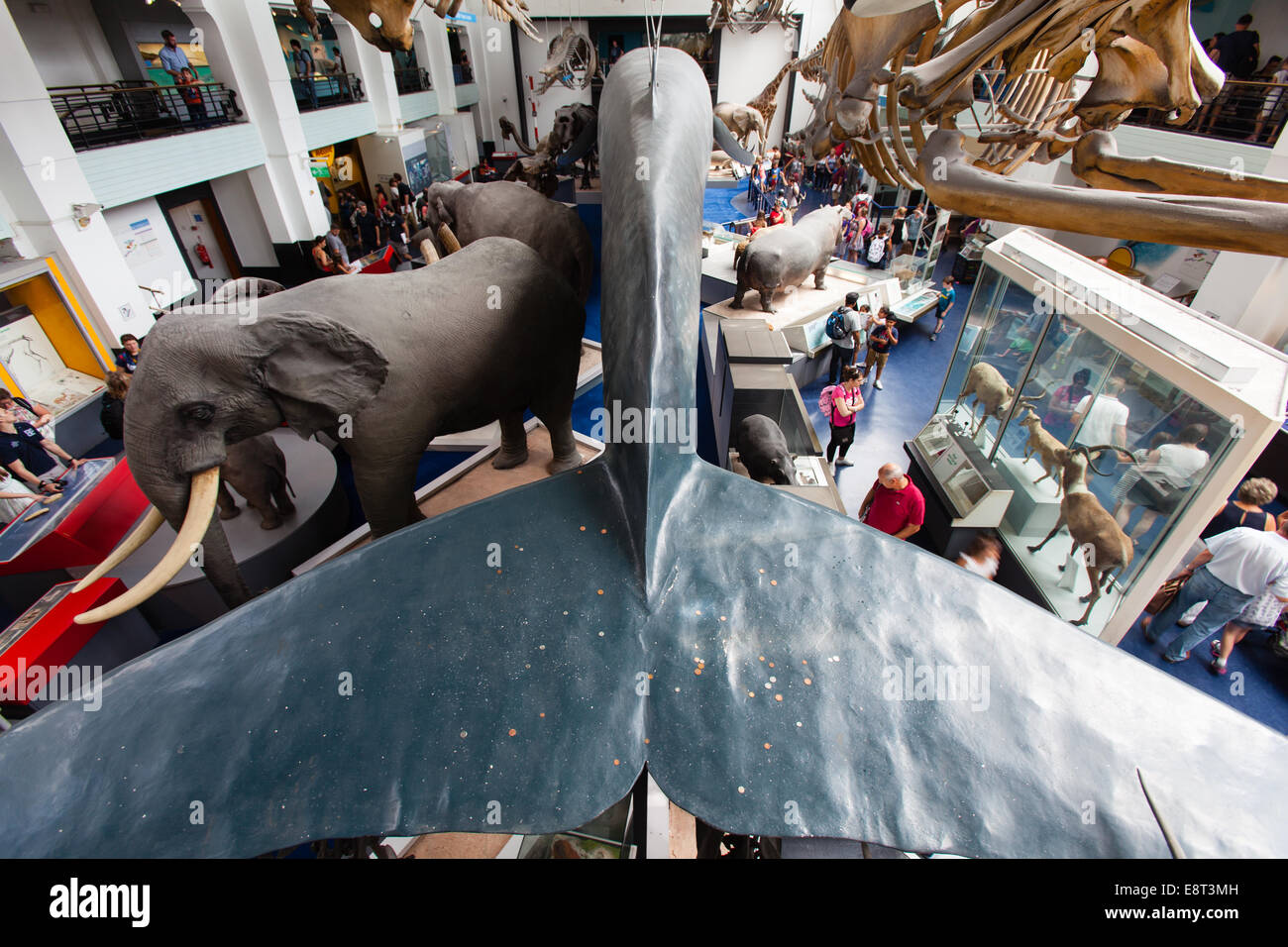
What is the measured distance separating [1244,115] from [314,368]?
18.4m

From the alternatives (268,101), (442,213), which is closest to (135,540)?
(442,213)

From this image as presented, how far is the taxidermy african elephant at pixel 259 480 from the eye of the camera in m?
5.25

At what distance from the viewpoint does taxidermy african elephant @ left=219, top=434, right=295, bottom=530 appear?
5250 millimetres

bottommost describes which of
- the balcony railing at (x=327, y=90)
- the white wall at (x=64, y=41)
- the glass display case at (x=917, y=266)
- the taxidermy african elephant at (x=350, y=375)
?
the glass display case at (x=917, y=266)

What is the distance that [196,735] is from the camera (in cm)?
182

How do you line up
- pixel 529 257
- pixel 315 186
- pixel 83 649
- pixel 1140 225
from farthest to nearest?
pixel 315 186 < pixel 83 649 < pixel 529 257 < pixel 1140 225

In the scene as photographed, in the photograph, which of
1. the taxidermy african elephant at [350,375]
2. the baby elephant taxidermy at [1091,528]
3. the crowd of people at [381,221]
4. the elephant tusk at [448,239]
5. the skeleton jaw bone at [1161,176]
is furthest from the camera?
the crowd of people at [381,221]

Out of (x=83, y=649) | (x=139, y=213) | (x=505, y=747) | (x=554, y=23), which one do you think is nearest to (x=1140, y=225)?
(x=505, y=747)

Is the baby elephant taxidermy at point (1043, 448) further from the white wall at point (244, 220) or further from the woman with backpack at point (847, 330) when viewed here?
the white wall at point (244, 220)

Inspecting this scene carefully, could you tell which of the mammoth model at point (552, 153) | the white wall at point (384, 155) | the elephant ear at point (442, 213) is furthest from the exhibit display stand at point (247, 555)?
the white wall at point (384, 155)

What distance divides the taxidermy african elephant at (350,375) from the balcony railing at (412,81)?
19623mm

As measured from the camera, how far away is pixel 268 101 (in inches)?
464

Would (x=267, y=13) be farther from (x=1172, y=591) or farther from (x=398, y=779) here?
(x=1172, y=591)

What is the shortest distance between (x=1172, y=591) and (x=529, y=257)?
7.13 metres
